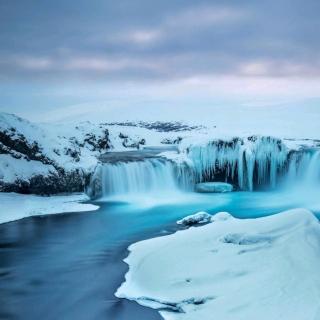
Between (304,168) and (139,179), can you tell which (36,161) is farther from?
(304,168)

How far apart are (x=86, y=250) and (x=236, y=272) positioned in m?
4.89

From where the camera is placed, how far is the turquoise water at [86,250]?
7680mm

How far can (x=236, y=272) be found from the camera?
7.97 m

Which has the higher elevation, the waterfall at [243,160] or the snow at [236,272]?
the waterfall at [243,160]

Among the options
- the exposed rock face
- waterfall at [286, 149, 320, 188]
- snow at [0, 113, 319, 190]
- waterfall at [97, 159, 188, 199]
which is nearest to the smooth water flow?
waterfall at [97, 159, 188, 199]

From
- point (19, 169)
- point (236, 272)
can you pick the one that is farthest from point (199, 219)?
point (19, 169)

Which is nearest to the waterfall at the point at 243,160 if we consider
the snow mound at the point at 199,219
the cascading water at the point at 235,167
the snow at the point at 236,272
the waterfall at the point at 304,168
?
the cascading water at the point at 235,167

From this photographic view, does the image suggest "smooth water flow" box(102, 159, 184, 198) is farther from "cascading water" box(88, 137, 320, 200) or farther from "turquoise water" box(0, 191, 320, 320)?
"turquoise water" box(0, 191, 320, 320)

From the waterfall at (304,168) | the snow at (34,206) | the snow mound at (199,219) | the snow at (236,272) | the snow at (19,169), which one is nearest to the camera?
the snow at (236,272)

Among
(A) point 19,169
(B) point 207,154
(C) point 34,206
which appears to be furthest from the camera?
(B) point 207,154

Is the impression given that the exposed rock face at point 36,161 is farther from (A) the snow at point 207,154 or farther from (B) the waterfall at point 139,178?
(B) the waterfall at point 139,178

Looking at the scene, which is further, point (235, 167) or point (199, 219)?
point (235, 167)

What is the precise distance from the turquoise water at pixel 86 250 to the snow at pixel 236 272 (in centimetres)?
52

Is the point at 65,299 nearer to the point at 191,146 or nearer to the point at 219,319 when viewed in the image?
the point at 219,319
